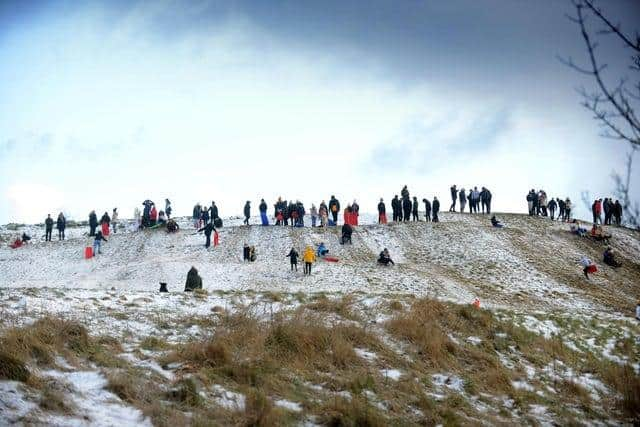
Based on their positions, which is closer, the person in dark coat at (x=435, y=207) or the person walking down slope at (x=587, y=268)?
the person walking down slope at (x=587, y=268)

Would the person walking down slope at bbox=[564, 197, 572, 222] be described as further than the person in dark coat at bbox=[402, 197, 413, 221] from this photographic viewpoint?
Yes

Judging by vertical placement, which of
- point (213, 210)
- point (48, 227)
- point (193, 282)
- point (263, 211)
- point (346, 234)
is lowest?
point (193, 282)

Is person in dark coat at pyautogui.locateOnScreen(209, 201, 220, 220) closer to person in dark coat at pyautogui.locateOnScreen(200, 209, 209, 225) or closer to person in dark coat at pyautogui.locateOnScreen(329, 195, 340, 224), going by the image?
person in dark coat at pyautogui.locateOnScreen(200, 209, 209, 225)

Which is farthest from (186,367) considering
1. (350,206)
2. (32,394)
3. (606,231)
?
(606,231)

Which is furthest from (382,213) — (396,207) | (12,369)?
(12,369)

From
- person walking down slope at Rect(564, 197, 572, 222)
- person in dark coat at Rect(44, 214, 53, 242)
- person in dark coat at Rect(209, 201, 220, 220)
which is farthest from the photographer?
person walking down slope at Rect(564, 197, 572, 222)

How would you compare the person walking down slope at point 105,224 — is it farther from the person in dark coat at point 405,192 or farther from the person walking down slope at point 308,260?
the person in dark coat at point 405,192

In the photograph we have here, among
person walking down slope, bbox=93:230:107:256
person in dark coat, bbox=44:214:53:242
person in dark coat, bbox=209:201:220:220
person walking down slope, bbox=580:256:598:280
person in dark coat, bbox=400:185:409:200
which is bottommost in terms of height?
person walking down slope, bbox=580:256:598:280

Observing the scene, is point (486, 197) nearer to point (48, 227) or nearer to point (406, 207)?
point (406, 207)

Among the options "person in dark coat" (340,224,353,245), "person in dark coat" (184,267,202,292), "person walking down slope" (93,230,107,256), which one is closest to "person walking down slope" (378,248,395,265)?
"person in dark coat" (340,224,353,245)

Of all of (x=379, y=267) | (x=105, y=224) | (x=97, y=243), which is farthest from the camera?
(x=105, y=224)

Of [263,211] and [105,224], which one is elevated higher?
[263,211]

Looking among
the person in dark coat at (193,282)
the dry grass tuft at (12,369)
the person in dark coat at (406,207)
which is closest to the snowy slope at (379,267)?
the person in dark coat at (406,207)

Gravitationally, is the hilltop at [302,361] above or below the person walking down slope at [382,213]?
below
